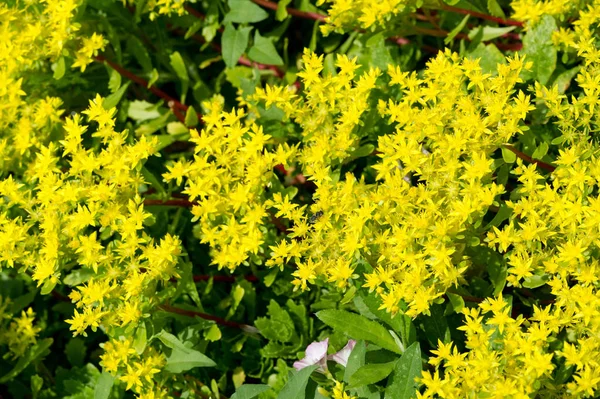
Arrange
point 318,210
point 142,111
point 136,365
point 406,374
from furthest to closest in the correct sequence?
1. point 142,111
2. point 136,365
3. point 318,210
4. point 406,374

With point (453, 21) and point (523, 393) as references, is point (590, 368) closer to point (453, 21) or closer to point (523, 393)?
point (523, 393)

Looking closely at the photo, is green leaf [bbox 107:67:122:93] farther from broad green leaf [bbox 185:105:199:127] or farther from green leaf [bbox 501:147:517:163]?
green leaf [bbox 501:147:517:163]

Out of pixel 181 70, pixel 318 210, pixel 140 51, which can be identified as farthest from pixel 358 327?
pixel 140 51

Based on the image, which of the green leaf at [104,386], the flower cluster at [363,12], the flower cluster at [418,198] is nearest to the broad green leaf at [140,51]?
the flower cluster at [363,12]

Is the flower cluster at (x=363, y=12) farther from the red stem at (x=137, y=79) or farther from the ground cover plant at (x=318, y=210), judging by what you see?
the red stem at (x=137, y=79)

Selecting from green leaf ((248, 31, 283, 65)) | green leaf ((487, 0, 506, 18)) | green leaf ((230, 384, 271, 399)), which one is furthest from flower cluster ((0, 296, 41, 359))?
green leaf ((487, 0, 506, 18))

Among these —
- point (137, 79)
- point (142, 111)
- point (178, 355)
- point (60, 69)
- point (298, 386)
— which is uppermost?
point (60, 69)

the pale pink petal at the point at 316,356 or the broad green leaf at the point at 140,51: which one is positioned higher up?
the broad green leaf at the point at 140,51

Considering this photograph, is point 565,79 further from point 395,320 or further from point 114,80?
point 114,80
